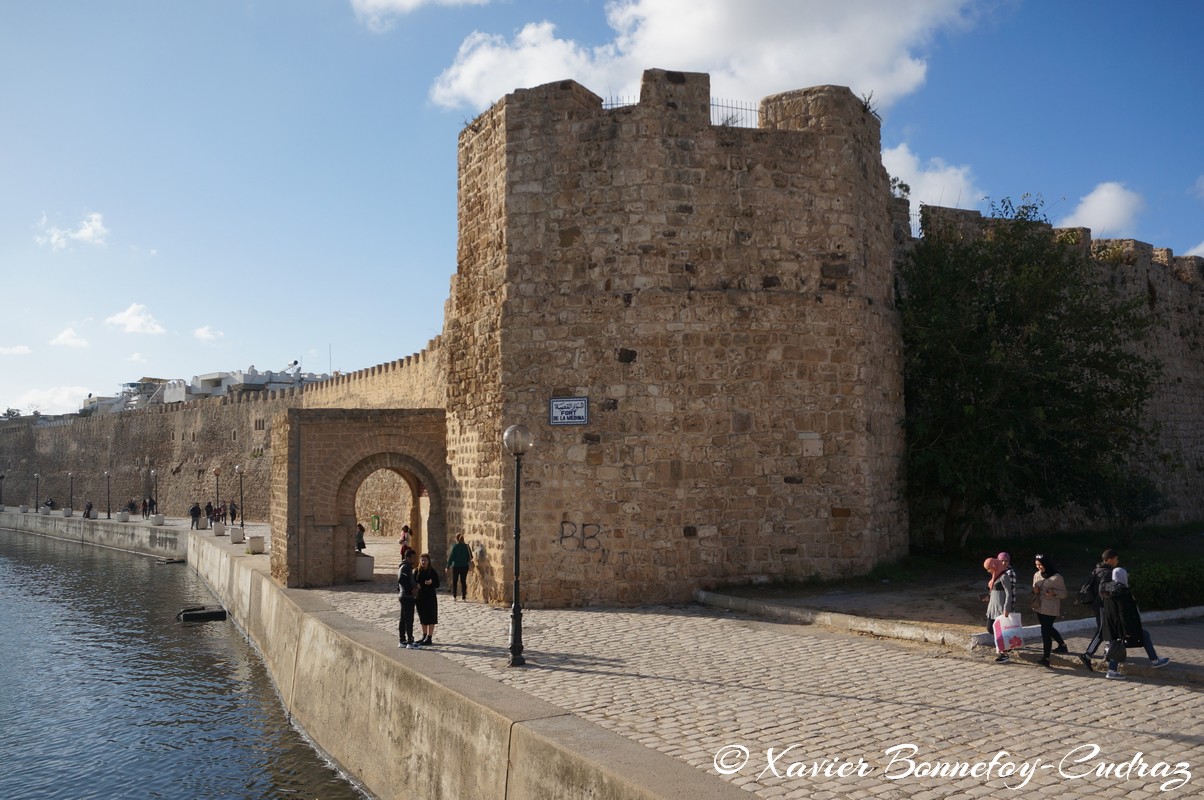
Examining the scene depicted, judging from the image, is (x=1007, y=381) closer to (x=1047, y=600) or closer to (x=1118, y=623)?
(x=1047, y=600)

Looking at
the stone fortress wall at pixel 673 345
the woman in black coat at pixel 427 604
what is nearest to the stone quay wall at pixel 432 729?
the woman in black coat at pixel 427 604

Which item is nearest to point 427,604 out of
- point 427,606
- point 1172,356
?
point 427,606

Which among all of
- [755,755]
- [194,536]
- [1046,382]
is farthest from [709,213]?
[194,536]

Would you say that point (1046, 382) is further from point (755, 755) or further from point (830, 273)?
point (755, 755)

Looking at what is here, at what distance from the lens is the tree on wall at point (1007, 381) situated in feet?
45.7

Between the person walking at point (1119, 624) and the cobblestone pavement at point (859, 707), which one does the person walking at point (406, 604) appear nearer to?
the cobblestone pavement at point (859, 707)

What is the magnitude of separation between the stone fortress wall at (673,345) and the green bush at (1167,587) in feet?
11.0

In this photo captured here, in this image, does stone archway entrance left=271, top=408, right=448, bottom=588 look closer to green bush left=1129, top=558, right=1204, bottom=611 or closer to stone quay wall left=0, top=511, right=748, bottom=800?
stone quay wall left=0, top=511, right=748, bottom=800

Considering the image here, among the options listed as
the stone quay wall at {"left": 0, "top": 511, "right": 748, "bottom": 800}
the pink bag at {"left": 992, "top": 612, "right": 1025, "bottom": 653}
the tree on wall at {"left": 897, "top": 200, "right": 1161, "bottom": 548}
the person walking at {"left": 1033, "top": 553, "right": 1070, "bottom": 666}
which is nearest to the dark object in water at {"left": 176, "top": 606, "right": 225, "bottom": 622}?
the stone quay wall at {"left": 0, "top": 511, "right": 748, "bottom": 800}

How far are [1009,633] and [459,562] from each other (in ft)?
24.1

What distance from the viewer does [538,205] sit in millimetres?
12547

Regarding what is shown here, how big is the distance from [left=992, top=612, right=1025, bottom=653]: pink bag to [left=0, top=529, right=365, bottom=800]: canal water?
6417 mm

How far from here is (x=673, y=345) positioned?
1225 centimetres

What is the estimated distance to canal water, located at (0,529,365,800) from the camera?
401 inches
